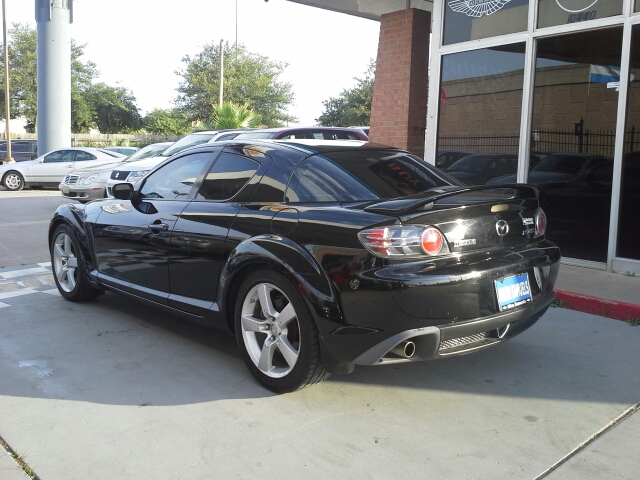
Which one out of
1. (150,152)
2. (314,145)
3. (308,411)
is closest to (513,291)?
(308,411)

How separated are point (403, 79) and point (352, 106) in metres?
46.9

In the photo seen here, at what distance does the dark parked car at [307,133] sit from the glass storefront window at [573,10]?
3746mm

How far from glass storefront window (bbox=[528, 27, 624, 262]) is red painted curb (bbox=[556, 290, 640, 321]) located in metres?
1.73

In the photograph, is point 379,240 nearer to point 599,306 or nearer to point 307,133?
point 599,306

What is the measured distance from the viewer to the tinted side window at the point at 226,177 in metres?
4.70

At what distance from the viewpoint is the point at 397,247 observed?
12.0ft

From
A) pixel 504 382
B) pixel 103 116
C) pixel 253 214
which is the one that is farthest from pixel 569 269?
pixel 103 116

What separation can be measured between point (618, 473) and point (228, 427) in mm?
1994

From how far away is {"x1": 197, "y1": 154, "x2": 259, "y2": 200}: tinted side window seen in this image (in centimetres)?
470

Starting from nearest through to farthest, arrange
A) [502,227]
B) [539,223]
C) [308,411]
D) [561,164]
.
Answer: [308,411] < [502,227] < [539,223] < [561,164]

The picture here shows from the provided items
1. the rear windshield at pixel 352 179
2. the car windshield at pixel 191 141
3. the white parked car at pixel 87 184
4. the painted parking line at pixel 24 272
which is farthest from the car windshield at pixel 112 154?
the rear windshield at pixel 352 179

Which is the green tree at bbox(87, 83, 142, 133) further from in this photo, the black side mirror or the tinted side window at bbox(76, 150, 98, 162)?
the black side mirror

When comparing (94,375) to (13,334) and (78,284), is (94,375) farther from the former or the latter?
(78,284)

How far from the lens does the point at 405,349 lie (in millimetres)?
3688
